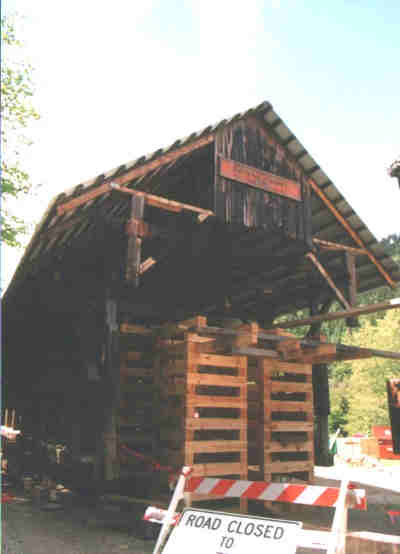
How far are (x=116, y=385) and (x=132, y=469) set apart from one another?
157 cm

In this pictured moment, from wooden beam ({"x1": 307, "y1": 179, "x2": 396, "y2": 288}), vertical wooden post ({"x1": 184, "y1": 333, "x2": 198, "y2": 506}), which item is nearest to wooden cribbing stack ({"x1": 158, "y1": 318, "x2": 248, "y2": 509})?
vertical wooden post ({"x1": 184, "y1": 333, "x2": 198, "y2": 506})

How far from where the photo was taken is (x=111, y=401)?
9008 mm

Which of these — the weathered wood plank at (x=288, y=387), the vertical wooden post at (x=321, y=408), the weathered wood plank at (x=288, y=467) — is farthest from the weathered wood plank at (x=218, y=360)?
the vertical wooden post at (x=321, y=408)

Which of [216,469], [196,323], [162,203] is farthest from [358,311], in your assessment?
[162,203]

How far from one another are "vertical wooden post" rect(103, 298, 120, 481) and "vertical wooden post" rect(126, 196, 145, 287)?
1.20 metres

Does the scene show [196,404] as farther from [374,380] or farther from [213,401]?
[374,380]

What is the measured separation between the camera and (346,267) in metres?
11.3

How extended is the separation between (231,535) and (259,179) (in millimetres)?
6920

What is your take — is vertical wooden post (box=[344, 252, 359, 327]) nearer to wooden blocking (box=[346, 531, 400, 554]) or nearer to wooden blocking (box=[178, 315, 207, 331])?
wooden blocking (box=[178, 315, 207, 331])

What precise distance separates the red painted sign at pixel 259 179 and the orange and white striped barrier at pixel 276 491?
555 cm

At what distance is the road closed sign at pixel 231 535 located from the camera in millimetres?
4605

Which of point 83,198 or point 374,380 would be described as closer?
point 83,198

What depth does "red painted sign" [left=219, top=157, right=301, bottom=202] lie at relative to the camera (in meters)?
9.92

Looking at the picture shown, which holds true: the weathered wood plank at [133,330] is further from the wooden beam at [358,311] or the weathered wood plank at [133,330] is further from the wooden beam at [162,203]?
the wooden beam at [358,311]
